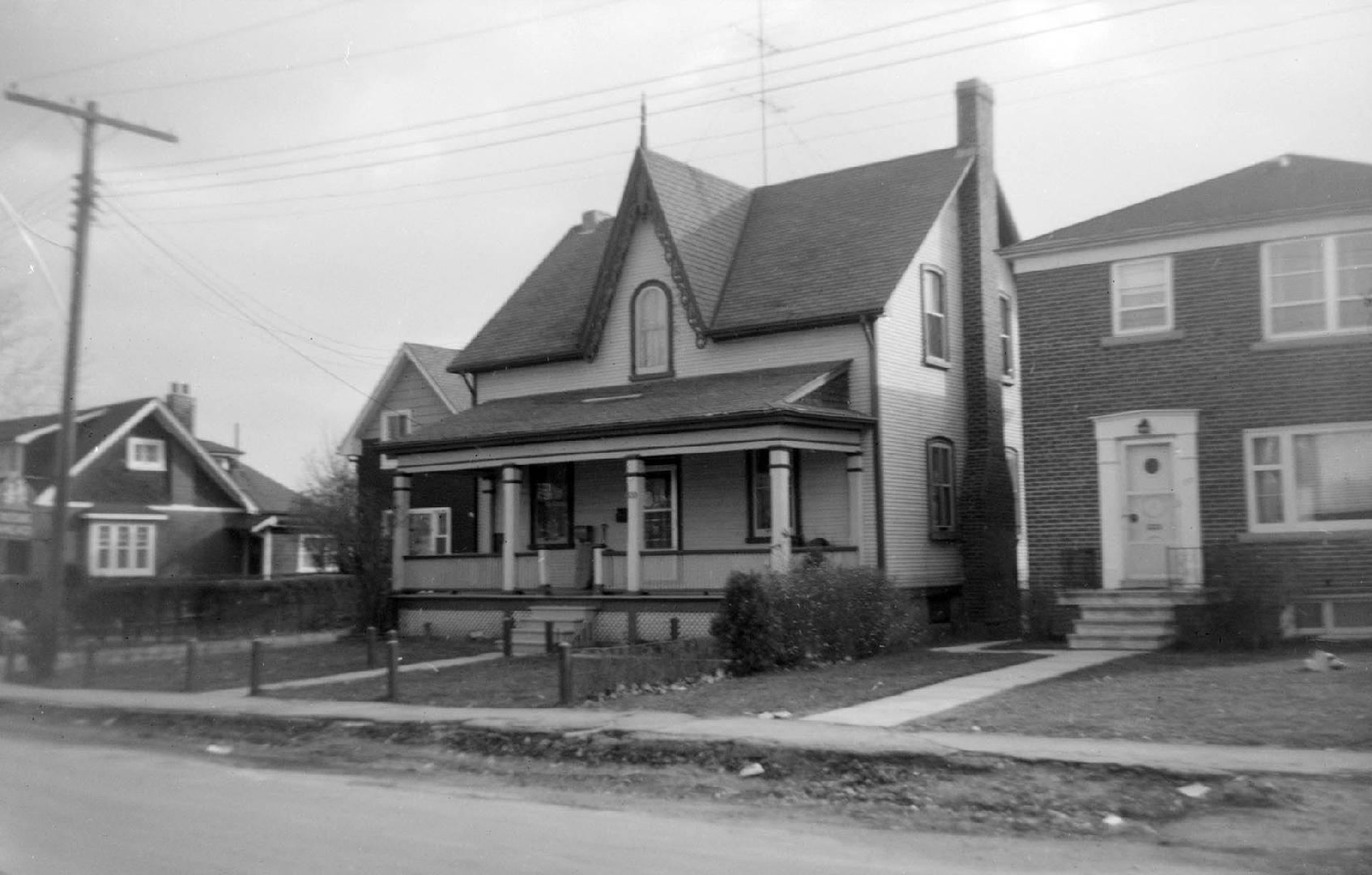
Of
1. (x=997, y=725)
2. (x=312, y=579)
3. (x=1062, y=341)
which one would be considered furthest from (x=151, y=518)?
(x=997, y=725)

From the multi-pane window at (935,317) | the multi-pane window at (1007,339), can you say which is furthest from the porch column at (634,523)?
the multi-pane window at (1007,339)

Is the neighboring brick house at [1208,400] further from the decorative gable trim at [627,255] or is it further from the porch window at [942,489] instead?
the decorative gable trim at [627,255]

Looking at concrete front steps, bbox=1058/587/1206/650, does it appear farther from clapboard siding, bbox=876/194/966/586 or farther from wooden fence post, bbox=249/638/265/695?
wooden fence post, bbox=249/638/265/695

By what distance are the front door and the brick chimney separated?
15.8ft

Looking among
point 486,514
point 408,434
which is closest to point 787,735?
point 486,514

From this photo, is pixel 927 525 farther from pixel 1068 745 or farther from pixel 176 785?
pixel 176 785

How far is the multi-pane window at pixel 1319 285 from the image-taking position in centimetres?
1966

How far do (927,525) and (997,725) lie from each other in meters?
13.1

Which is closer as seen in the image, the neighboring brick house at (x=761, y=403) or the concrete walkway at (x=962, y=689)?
the concrete walkway at (x=962, y=689)

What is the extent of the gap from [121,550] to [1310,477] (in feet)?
116

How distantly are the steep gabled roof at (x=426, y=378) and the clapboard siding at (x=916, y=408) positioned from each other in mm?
17915

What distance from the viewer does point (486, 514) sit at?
29.8m

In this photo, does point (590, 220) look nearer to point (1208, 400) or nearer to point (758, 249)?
point (758, 249)

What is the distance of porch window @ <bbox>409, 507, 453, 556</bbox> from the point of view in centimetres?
3503
